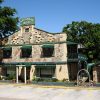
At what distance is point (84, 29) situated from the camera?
179 feet

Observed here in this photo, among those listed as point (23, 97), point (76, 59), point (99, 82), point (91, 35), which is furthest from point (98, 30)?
point (23, 97)

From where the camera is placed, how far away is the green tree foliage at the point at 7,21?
176 feet

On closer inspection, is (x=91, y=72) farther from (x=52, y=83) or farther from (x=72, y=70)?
(x=52, y=83)

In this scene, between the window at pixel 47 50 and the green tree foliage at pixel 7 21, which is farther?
the green tree foliage at pixel 7 21

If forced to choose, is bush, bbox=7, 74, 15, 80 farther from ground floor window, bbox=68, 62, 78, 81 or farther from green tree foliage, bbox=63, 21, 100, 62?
green tree foliage, bbox=63, 21, 100, 62

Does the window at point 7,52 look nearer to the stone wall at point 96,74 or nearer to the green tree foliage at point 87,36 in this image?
the green tree foliage at point 87,36

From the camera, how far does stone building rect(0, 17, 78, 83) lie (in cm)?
4481

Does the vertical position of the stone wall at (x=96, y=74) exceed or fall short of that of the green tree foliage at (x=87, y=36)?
it falls short

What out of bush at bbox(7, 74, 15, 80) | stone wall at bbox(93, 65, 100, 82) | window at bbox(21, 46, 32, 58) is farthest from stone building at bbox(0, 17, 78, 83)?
stone wall at bbox(93, 65, 100, 82)

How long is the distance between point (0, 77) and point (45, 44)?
10.6m

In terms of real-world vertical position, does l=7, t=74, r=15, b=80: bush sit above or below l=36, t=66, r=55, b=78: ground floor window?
below

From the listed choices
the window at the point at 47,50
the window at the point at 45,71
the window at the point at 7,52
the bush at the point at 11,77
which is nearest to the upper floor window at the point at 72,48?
the window at the point at 47,50

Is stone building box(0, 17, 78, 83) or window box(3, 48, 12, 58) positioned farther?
window box(3, 48, 12, 58)

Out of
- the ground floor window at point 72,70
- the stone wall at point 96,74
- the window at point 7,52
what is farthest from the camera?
the window at point 7,52
